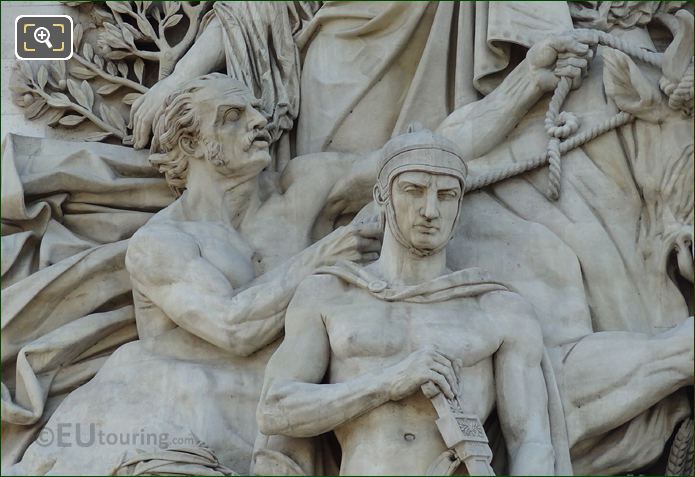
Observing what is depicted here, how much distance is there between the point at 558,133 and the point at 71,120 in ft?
8.57

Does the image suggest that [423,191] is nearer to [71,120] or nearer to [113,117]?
[113,117]

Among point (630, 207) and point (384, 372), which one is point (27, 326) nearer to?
point (384, 372)

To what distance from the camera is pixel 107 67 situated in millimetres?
10523

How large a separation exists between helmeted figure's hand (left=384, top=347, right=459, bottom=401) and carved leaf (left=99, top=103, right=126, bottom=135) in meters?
2.52

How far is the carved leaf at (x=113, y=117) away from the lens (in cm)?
1038

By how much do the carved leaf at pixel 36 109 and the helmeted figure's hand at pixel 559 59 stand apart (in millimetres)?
2610

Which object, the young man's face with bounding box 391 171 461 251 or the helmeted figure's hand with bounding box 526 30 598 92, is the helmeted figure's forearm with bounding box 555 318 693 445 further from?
the helmeted figure's hand with bounding box 526 30 598 92

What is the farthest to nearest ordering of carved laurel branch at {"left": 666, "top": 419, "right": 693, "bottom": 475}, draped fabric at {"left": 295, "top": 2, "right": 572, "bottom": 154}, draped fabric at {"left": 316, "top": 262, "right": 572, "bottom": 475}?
draped fabric at {"left": 295, "top": 2, "right": 572, "bottom": 154} → carved laurel branch at {"left": 666, "top": 419, "right": 693, "bottom": 475} → draped fabric at {"left": 316, "top": 262, "right": 572, "bottom": 475}

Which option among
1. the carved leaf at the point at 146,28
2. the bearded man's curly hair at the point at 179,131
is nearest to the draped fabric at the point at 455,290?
the bearded man's curly hair at the point at 179,131

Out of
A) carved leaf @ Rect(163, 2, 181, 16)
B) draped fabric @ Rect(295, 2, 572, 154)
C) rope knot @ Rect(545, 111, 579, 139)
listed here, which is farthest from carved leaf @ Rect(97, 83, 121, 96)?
rope knot @ Rect(545, 111, 579, 139)

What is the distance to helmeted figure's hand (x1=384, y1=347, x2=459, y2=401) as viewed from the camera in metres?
8.57

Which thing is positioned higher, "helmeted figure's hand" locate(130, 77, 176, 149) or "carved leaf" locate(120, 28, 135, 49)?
"carved leaf" locate(120, 28, 135, 49)

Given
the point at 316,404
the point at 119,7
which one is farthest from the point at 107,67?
the point at 316,404

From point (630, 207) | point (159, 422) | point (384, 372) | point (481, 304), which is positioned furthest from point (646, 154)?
point (159, 422)
